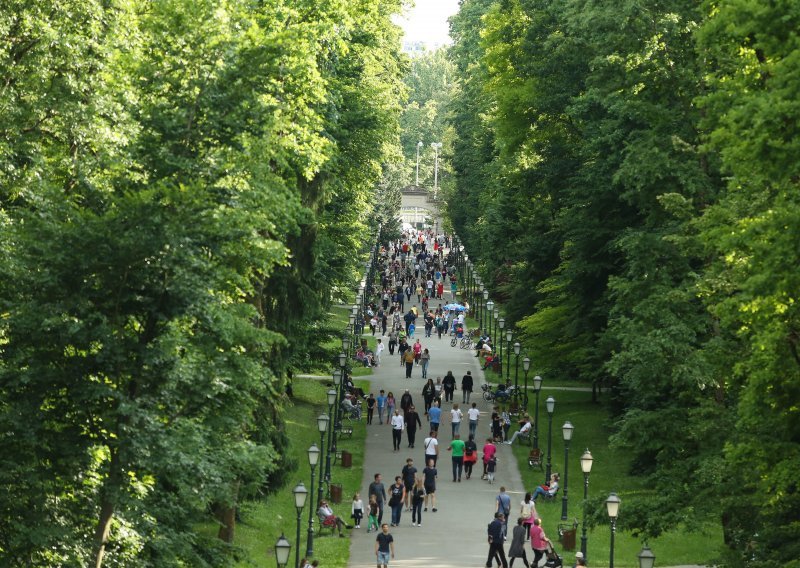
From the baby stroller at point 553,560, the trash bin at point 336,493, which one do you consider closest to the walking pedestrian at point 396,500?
the trash bin at point 336,493

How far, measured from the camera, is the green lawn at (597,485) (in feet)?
95.1

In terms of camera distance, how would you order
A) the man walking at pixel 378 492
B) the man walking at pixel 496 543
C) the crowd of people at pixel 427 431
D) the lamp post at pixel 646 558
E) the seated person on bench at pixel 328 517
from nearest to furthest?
the lamp post at pixel 646 558 < the man walking at pixel 496 543 < the crowd of people at pixel 427 431 < the seated person on bench at pixel 328 517 < the man walking at pixel 378 492

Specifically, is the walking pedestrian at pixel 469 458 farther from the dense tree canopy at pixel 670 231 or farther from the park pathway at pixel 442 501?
the dense tree canopy at pixel 670 231

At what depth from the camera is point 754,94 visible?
18828mm

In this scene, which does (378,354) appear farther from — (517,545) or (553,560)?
(553,560)

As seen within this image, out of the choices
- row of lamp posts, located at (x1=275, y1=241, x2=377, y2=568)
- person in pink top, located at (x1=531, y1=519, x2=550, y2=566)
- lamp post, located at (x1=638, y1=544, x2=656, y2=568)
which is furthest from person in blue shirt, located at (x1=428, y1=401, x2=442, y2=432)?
lamp post, located at (x1=638, y1=544, x2=656, y2=568)

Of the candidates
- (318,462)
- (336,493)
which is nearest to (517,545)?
(336,493)

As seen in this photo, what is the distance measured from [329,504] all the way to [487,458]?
4.18 metres

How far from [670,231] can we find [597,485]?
21.2ft

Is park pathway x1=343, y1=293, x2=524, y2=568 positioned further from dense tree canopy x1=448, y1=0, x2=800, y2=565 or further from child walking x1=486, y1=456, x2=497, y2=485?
dense tree canopy x1=448, y1=0, x2=800, y2=565

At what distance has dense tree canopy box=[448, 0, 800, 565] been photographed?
63.3 ft

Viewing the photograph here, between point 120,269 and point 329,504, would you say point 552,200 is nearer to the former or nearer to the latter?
point 329,504

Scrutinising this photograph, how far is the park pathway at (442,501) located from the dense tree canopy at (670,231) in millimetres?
3330

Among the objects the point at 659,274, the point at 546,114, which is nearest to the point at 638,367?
the point at 659,274
